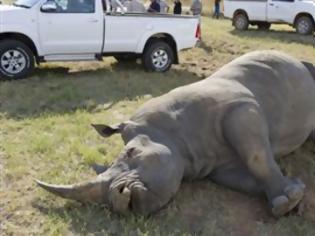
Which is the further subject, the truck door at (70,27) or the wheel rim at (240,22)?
→ the wheel rim at (240,22)

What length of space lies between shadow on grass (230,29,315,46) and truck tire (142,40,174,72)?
7.50 meters

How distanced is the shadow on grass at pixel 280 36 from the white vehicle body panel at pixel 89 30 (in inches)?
288

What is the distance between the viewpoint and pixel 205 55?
47.3 feet

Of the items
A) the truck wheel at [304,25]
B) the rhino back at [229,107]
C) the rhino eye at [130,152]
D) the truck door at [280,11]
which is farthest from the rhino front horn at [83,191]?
the truck door at [280,11]

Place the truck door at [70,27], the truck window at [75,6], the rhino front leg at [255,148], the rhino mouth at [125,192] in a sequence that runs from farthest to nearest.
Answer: the truck window at [75,6]
the truck door at [70,27]
the rhino front leg at [255,148]
the rhino mouth at [125,192]

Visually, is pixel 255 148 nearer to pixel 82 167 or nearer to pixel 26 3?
pixel 82 167

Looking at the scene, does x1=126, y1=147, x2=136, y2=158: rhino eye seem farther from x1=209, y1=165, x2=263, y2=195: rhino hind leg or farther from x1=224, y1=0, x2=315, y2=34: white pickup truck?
x1=224, y1=0, x2=315, y2=34: white pickup truck

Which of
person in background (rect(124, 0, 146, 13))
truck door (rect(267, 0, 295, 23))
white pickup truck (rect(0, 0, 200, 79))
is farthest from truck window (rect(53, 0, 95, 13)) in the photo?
truck door (rect(267, 0, 295, 23))

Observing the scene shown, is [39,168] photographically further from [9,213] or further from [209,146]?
[209,146]

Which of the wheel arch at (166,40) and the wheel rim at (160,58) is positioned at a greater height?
the wheel arch at (166,40)

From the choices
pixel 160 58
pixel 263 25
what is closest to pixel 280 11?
pixel 263 25

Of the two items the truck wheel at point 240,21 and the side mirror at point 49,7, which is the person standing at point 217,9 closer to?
the truck wheel at point 240,21

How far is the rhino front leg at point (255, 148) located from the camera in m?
5.47

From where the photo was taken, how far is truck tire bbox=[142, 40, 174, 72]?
11875 millimetres
